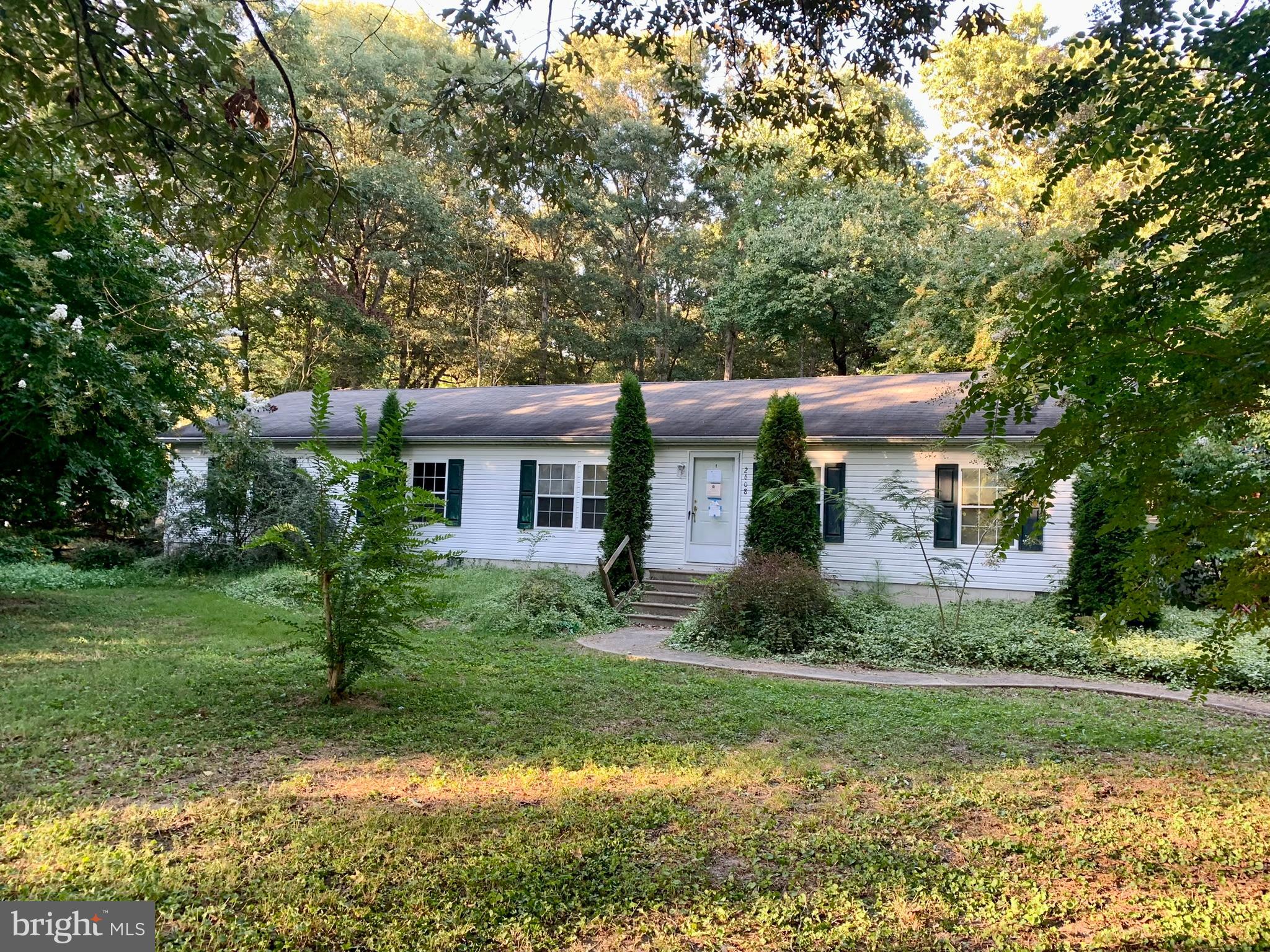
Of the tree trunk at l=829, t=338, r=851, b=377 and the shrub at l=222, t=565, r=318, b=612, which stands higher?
the tree trunk at l=829, t=338, r=851, b=377

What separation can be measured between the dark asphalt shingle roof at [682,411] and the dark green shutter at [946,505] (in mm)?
685

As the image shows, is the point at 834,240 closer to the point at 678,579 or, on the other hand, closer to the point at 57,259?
the point at 678,579

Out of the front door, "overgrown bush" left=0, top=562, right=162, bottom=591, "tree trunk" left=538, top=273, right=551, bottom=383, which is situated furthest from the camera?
"tree trunk" left=538, top=273, right=551, bottom=383

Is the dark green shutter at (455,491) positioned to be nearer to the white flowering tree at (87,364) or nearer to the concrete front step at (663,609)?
the concrete front step at (663,609)

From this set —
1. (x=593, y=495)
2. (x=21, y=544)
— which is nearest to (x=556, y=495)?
(x=593, y=495)

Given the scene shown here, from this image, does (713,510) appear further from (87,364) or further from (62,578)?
(62,578)

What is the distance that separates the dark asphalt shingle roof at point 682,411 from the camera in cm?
1238

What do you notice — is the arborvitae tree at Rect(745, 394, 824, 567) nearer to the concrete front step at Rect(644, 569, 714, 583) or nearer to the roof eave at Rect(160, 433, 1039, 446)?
the roof eave at Rect(160, 433, 1039, 446)

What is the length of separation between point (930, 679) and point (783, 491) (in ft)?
12.7

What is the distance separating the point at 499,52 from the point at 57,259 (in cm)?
683

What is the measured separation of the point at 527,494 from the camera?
1470 cm

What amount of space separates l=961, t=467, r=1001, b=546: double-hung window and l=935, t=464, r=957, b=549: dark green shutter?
13 centimetres

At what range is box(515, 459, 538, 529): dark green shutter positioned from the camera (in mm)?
14656

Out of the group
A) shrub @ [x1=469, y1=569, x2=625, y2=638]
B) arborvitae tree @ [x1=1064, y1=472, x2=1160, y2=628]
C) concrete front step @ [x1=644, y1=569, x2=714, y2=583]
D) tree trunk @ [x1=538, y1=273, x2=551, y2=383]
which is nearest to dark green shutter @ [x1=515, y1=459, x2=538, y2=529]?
shrub @ [x1=469, y1=569, x2=625, y2=638]
